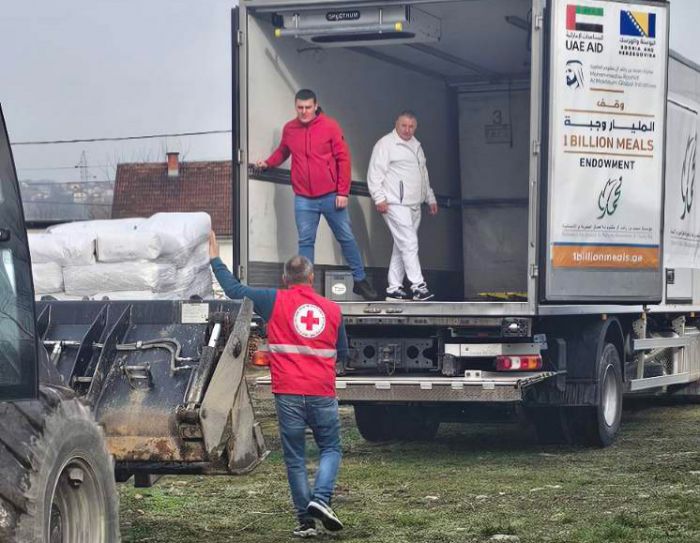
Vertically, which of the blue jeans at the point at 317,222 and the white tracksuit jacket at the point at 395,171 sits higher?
the white tracksuit jacket at the point at 395,171

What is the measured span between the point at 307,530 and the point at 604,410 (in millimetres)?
5074

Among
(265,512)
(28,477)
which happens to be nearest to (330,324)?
(265,512)

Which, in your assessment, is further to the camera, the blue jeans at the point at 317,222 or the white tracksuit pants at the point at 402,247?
the white tracksuit pants at the point at 402,247

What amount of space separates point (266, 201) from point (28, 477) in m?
7.20

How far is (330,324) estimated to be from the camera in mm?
8766

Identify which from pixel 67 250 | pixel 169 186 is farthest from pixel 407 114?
pixel 169 186

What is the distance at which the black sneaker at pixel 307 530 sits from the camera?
27.9 feet

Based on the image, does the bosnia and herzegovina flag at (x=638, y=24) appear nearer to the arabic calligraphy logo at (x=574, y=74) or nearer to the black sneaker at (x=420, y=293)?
the arabic calligraphy logo at (x=574, y=74)

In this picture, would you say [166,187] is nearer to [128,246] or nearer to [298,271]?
[128,246]

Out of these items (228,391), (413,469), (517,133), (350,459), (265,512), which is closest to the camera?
(228,391)

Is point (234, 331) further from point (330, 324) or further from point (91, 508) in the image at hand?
point (91, 508)

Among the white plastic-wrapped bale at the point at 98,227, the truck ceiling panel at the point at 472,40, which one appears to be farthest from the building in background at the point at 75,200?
the truck ceiling panel at the point at 472,40

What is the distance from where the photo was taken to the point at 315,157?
500 inches

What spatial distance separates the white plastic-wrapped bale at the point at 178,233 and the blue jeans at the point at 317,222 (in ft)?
19.2
